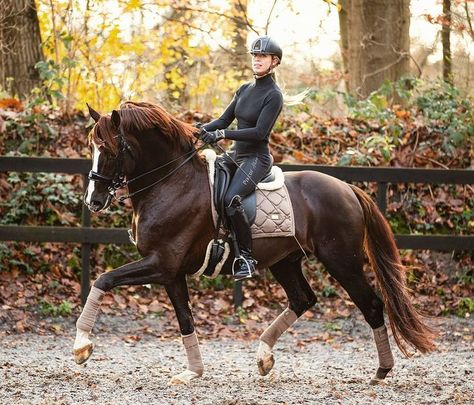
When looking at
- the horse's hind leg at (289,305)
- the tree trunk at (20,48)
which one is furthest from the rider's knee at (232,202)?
the tree trunk at (20,48)

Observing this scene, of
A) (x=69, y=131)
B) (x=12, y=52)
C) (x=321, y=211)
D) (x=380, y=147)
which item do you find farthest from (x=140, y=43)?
(x=321, y=211)

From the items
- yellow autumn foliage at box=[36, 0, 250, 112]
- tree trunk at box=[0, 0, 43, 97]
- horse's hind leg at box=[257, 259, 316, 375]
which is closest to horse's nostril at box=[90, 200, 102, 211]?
horse's hind leg at box=[257, 259, 316, 375]

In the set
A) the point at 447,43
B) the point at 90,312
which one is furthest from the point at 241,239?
the point at 447,43

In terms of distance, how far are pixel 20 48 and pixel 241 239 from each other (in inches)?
280

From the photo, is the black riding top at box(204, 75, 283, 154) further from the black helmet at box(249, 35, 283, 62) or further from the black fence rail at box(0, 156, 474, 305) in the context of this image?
the black fence rail at box(0, 156, 474, 305)

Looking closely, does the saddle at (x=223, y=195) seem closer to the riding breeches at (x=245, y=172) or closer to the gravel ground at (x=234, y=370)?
the riding breeches at (x=245, y=172)

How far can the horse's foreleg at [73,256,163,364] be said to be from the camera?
5918 millimetres

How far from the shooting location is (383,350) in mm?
6602

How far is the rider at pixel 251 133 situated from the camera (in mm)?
6348

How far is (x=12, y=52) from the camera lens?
12.0 meters

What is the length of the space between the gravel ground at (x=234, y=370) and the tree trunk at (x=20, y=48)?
15.6 feet

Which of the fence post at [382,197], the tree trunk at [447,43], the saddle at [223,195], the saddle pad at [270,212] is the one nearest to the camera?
the saddle at [223,195]

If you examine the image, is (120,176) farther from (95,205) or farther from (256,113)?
(256,113)

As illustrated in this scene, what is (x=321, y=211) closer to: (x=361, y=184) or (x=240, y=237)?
(x=240, y=237)
